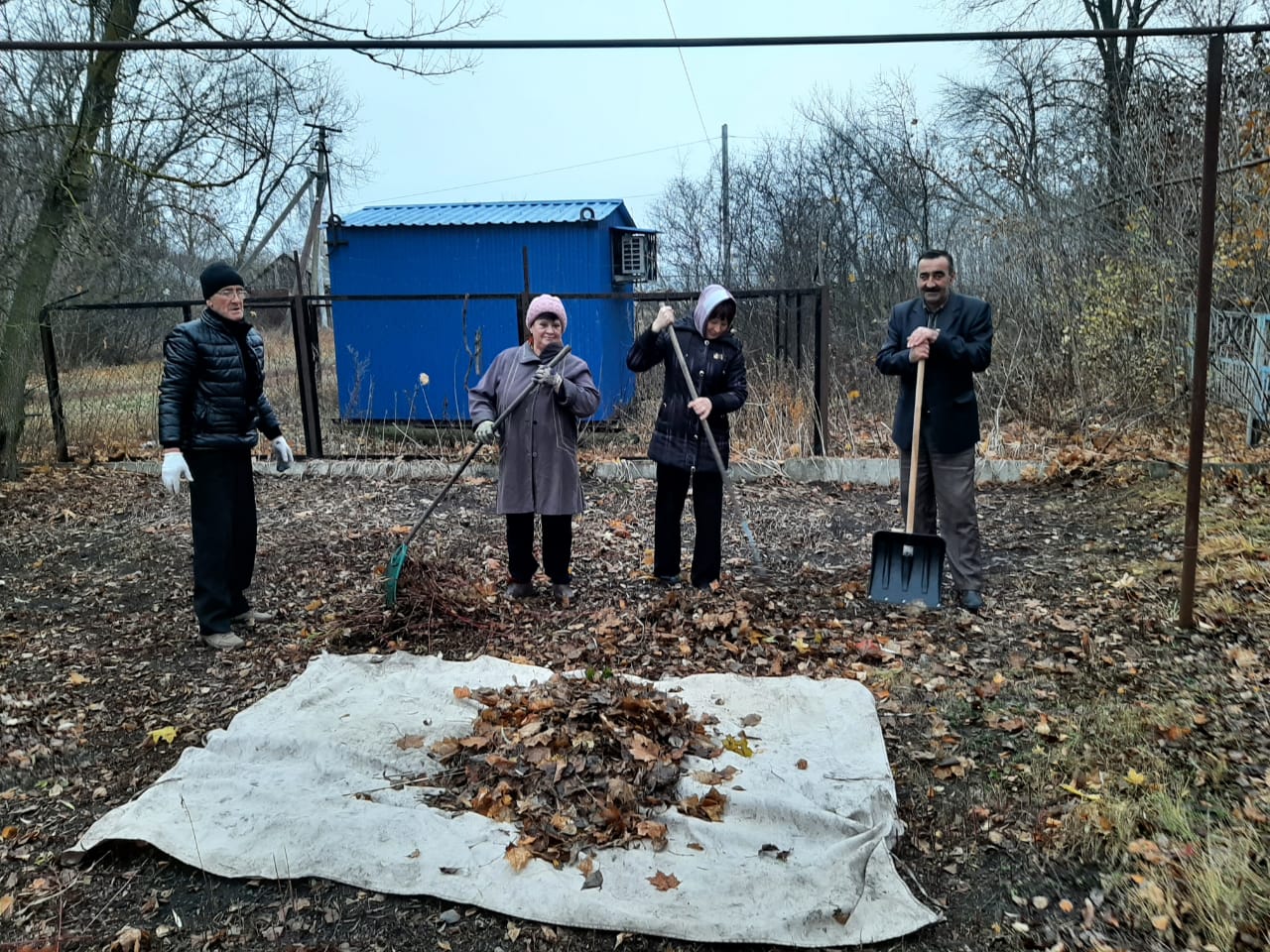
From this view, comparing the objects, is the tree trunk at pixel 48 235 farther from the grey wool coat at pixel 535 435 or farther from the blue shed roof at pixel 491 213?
the grey wool coat at pixel 535 435

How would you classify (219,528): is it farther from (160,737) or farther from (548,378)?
(548,378)

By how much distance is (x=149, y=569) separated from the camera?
598cm

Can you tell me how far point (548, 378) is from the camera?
4805 mm

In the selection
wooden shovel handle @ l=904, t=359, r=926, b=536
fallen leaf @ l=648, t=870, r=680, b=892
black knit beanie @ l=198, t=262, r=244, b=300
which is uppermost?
black knit beanie @ l=198, t=262, r=244, b=300

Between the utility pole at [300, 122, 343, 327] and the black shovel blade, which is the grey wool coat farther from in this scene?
the utility pole at [300, 122, 343, 327]

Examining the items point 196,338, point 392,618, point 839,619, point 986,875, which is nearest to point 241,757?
point 392,618

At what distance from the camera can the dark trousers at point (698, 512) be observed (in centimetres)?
507

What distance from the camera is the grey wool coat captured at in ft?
16.0

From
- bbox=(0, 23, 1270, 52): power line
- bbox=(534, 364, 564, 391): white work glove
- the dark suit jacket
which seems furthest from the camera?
bbox=(534, 364, 564, 391): white work glove

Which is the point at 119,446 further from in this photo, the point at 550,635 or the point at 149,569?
the point at 550,635

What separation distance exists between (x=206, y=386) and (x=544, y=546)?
188 centimetres

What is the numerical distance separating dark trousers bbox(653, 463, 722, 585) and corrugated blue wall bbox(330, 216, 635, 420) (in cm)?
522

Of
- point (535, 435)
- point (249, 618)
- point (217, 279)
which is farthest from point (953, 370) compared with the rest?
point (249, 618)

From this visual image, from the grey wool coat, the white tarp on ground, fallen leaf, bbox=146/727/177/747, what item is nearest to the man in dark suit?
the white tarp on ground
